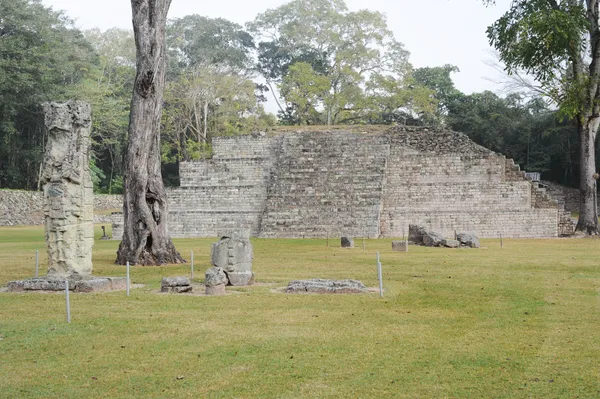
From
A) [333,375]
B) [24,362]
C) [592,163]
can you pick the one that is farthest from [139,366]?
[592,163]

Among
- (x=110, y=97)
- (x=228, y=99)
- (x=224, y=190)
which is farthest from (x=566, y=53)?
(x=110, y=97)

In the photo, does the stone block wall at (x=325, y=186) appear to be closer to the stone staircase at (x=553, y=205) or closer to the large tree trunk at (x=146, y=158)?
the stone staircase at (x=553, y=205)

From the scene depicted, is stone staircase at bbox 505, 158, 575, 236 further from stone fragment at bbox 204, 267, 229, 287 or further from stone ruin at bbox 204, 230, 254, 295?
stone fragment at bbox 204, 267, 229, 287

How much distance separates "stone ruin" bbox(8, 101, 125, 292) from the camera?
10.6 meters

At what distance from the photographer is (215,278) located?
9984 millimetres

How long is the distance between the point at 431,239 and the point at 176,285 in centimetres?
1048

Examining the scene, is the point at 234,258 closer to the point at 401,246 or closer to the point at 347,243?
the point at 401,246

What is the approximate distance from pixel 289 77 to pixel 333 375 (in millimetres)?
37659

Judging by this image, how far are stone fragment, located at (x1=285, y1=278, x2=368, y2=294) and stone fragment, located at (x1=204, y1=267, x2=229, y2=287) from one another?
100 cm

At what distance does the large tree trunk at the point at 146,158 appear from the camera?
15.2 m

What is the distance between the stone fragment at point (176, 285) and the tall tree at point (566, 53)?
49.4ft

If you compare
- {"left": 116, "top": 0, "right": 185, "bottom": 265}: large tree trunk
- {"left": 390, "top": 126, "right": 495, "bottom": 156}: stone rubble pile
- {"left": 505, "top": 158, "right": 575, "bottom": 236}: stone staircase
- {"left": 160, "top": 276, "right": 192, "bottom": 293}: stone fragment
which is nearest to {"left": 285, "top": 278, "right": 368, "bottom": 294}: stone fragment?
{"left": 160, "top": 276, "right": 192, "bottom": 293}: stone fragment

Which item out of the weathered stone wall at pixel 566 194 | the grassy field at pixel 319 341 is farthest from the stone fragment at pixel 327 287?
the weathered stone wall at pixel 566 194

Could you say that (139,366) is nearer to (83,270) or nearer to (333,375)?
(333,375)
